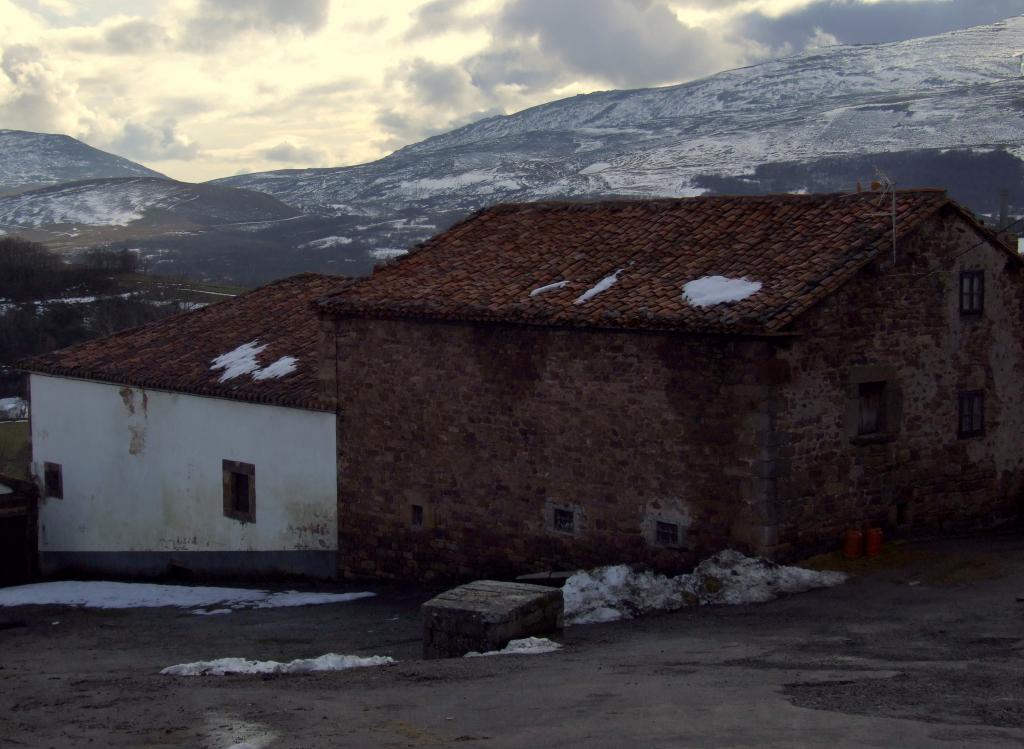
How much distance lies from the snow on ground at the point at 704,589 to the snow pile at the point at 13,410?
152 ft

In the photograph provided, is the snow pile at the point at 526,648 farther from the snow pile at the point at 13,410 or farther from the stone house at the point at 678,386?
the snow pile at the point at 13,410

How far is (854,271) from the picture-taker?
14984 mm

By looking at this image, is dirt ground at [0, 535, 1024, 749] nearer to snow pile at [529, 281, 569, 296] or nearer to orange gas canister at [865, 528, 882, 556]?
orange gas canister at [865, 528, 882, 556]

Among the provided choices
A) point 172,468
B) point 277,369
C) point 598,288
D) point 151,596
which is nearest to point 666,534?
point 598,288

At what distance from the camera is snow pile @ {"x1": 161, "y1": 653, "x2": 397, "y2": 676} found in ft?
41.5

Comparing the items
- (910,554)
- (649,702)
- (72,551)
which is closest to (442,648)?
(649,702)

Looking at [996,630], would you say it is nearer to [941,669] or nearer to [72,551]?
[941,669]

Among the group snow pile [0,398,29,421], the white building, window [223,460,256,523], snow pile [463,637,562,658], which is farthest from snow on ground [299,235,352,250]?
snow pile [463,637,562,658]

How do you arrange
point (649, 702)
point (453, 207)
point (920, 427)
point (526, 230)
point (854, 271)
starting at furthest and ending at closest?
point (453, 207) → point (526, 230) → point (920, 427) → point (854, 271) → point (649, 702)

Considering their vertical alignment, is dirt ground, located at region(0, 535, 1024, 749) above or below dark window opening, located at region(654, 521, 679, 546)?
below

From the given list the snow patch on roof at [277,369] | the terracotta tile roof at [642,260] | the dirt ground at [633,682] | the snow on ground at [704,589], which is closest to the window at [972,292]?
the terracotta tile roof at [642,260]

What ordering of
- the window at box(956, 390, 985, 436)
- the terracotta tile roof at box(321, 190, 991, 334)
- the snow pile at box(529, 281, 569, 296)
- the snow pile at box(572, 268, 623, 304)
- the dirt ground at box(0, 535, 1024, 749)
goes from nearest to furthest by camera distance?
the dirt ground at box(0, 535, 1024, 749) → the terracotta tile roof at box(321, 190, 991, 334) → the snow pile at box(572, 268, 623, 304) → the window at box(956, 390, 985, 436) → the snow pile at box(529, 281, 569, 296)

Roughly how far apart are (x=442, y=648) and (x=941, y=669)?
5.06 m

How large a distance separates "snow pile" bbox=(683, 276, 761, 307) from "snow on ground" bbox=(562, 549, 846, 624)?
9.69ft
